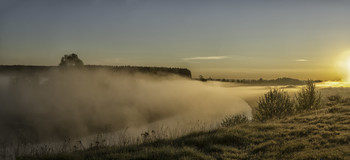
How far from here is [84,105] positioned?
3800 centimetres

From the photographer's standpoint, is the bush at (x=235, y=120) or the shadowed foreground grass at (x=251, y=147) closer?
the shadowed foreground grass at (x=251, y=147)

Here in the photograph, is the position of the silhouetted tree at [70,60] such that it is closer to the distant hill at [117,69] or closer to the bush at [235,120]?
the distant hill at [117,69]

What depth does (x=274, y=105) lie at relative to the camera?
848 inches

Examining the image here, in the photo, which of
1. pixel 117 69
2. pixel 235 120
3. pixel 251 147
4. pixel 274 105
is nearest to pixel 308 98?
pixel 274 105

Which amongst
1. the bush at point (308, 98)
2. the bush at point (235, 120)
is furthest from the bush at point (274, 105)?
the bush at point (308, 98)

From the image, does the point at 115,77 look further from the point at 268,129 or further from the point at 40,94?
the point at 268,129

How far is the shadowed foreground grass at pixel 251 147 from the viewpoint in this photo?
9273mm

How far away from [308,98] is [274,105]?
3920 mm

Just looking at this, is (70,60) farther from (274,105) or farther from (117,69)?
(274,105)

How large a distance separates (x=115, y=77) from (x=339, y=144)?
139 ft

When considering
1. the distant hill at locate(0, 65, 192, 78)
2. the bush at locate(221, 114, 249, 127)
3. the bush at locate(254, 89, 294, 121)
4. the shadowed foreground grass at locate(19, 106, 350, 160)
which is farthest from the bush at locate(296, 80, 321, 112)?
the distant hill at locate(0, 65, 192, 78)

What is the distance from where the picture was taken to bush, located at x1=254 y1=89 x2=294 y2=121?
2147cm

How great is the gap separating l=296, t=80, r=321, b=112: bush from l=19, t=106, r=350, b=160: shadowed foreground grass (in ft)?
30.9

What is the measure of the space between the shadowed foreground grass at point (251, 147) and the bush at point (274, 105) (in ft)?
23.2
